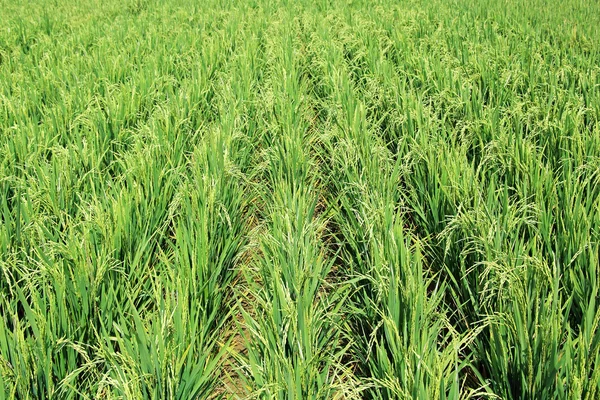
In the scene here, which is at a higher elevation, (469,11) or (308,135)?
(469,11)

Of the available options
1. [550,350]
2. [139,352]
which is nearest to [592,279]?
[550,350]

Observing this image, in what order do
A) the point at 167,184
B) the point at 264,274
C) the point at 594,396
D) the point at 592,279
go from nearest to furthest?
the point at 594,396 → the point at 592,279 → the point at 264,274 → the point at 167,184

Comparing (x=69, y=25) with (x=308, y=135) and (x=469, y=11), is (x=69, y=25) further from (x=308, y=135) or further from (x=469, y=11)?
(x=469, y=11)

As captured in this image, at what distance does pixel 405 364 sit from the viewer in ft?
4.69

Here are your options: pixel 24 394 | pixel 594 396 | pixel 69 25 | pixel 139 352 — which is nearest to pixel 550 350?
pixel 594 396

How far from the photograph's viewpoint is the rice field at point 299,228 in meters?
1.53

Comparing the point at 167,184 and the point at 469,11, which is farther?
the point at 469,11

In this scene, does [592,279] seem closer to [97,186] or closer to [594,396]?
[594,396]

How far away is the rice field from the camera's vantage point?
153 centimetres

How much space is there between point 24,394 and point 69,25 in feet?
22.6

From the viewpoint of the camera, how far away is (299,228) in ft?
7.20

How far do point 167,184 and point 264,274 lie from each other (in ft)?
2.66

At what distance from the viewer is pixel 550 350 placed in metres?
1.45

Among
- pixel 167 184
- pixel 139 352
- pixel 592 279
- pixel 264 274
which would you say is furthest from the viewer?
pixel 167 184
